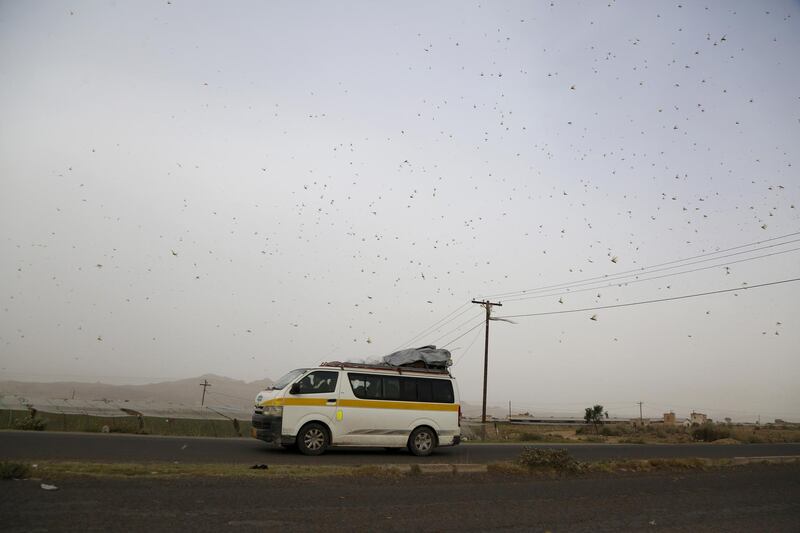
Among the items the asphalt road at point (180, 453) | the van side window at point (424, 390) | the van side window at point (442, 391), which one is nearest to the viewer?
the asphalt road at point (180, 453)

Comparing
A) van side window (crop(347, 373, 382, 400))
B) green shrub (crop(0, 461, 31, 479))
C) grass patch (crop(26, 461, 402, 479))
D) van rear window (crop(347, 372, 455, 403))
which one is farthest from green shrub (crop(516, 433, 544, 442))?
green shrub (crop(0, 461, 31, 479))

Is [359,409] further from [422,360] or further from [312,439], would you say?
[422,360]

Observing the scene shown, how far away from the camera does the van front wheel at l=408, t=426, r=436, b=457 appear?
16166 mm

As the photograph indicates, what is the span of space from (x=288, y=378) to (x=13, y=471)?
7.93 m

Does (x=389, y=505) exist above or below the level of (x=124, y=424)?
above

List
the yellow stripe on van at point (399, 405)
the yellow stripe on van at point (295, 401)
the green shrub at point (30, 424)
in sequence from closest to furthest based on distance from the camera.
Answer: the yellow stripe on van at point (295, 401) < the yellow stripe on van at point (399, 405) < the green shrub at point (30, 424)

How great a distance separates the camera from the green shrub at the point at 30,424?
60.7 ft

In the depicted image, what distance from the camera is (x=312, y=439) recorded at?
14844mm

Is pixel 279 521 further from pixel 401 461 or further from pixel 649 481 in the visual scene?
pixel 649 481

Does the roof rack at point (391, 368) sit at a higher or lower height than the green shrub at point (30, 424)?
higher

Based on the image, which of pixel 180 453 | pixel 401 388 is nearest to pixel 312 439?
pixel 401 388

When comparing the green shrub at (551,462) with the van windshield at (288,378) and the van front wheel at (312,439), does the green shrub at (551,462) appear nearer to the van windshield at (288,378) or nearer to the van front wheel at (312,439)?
the van front wheel at (312,439)

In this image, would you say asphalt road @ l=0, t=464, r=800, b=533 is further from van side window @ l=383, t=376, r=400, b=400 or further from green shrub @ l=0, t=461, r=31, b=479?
van side window @ l=383, t=376, r=400, b=400

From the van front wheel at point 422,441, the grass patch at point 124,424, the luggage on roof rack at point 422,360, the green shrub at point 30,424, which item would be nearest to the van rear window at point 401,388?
the luggage on roof rack at point 422,360
